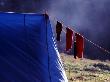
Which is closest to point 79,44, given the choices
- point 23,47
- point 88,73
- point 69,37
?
point 69,37

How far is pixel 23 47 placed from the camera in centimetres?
795

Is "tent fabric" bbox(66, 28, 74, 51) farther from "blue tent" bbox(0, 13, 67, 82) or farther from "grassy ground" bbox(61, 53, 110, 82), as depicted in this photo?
"grassy ground" bbox(61, 53, 110, 82)

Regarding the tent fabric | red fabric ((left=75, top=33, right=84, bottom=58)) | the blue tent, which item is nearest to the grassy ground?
red fabric ((left=75, top=33, right=84, bottom=58))

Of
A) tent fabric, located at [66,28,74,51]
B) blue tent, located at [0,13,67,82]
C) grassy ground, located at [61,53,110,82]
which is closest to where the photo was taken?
blue tent, located at [0,13,67,82]

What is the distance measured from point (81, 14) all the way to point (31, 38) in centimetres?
2504

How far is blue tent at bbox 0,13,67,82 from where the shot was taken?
790 cm

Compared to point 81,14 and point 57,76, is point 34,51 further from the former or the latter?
point 81,14

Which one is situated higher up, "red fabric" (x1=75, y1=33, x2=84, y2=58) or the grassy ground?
"red fabric" (x1=75, y1=33, x2=84, y2=58)

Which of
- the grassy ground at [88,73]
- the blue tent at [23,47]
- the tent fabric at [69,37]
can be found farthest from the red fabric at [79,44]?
the grassy ground at [88,73]

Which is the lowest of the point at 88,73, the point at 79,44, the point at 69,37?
the point at 88,73

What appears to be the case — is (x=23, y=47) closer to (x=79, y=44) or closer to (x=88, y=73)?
(x=79, y=44)

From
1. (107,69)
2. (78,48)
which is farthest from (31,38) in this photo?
(107,69)

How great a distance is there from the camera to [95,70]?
60.4 ft

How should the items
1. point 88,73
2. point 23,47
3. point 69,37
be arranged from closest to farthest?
point 23,47
point 69,37
point 88,73
